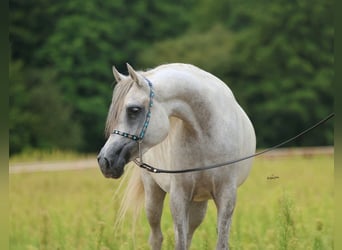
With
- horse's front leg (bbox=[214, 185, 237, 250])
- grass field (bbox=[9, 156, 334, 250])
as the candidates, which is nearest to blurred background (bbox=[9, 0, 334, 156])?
grass field (bbox=[9, 156, 334, 250])

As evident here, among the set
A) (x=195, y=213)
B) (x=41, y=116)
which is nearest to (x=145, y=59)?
(x=41, y=116)

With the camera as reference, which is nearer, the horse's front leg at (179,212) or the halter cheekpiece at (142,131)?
the halter cheekpiece at (142,131)

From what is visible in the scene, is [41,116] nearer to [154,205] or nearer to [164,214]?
[164,214]

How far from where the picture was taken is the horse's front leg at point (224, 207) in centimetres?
Answer: 421

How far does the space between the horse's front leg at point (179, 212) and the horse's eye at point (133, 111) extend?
2.22 feet

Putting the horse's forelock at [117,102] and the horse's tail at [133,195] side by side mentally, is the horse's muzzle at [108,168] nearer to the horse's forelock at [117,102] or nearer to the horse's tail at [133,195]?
the horse's forelock at [117,102]

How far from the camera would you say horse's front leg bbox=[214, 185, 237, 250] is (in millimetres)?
4207

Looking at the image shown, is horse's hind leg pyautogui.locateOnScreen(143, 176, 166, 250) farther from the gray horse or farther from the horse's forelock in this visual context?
the horse's forelock

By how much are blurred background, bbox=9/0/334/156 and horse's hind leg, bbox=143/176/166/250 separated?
2423cm

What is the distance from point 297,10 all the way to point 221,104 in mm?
32013

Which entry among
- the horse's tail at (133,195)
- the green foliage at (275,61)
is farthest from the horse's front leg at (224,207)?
the green foliage at (275,61)

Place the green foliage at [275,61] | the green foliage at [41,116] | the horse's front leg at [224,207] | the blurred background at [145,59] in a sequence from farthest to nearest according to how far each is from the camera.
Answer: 1. the green foliage at [275,61]
2. the blurred background at [145,59]
3. the green foliage at [41,116]
4. the horse's front leg at [224,207]

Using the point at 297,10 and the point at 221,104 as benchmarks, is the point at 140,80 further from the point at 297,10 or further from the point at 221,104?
the point at 297,10

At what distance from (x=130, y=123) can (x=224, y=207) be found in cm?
83
